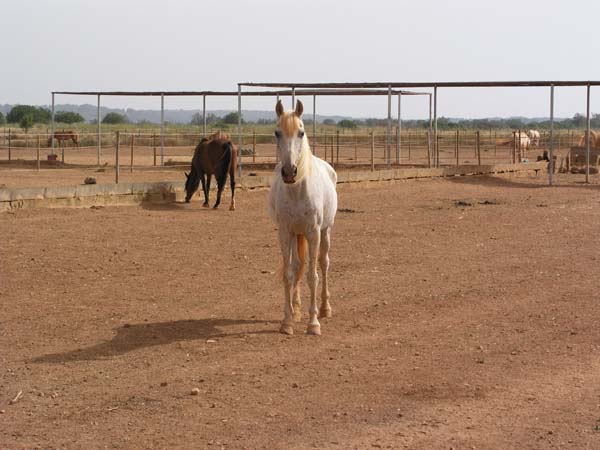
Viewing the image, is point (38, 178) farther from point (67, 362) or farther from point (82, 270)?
point (67, 362)

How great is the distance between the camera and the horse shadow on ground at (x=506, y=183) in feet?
80.6

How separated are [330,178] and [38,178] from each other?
16.4 m

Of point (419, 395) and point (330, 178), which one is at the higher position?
point (330, 178)

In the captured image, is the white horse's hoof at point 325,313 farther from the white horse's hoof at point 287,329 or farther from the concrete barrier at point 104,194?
the concrete barrier at point 104,194

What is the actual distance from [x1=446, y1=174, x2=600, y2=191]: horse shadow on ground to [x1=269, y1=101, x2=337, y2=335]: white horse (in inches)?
652

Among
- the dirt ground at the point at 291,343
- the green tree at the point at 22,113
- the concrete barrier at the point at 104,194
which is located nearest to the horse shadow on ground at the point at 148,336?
the dirt ground at the point at 291,343

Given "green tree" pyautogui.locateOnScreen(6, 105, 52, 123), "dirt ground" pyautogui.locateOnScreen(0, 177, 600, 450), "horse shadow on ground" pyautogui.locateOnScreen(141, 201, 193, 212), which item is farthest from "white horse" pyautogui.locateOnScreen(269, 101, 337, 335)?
"green tree" pyautogui.locateOnScreen(6, 105, 52, 123)

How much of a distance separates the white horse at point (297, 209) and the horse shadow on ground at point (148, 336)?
36cm

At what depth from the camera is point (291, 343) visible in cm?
777

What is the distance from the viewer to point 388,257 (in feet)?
39.4

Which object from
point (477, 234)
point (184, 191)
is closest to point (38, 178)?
point (184, 191)

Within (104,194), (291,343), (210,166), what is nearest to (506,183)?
(210,166)

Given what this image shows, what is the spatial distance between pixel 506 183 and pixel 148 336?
1912cm

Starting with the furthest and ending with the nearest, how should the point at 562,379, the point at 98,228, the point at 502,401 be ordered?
1. the point at 98,228
2. the point at 562,379
3. the point at 502,401
